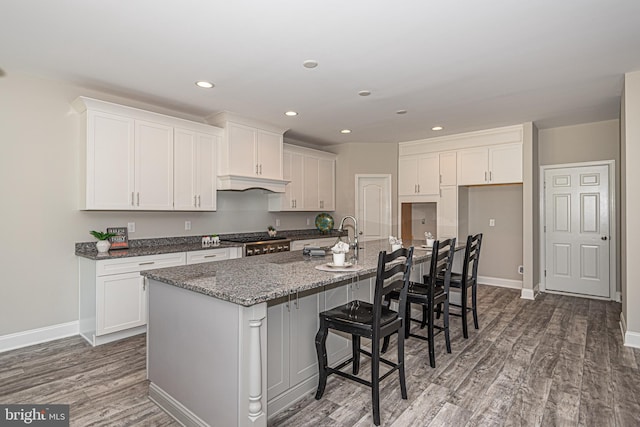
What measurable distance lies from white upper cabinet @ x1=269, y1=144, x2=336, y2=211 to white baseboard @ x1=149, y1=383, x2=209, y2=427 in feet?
11.2

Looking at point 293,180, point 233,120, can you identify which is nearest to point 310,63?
point 233,120

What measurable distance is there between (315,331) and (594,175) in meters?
4.94

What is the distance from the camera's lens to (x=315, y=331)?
8.09ft

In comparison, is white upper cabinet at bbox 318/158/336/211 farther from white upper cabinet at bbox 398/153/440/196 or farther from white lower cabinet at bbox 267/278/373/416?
white lower cabinet at bbox 267/278/373/416

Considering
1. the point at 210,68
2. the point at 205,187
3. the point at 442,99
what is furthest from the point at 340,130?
the point at 210,68

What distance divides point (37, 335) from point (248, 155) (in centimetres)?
295

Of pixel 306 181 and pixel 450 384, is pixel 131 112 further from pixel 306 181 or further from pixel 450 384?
pixel 450 384

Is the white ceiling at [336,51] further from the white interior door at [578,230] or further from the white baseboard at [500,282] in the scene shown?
the white baseboard at [500,282]

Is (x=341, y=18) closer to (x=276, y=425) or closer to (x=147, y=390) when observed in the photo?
(x=276, y=425)

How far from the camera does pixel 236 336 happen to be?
5.71ft

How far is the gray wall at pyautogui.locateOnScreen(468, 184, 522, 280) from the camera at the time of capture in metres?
5.68

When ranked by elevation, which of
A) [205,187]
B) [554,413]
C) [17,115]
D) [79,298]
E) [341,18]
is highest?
[341,18]

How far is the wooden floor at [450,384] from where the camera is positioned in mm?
2145

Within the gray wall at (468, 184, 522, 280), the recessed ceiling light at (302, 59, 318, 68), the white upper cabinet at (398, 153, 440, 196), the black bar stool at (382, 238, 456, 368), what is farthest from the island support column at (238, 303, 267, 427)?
the gray wall at (468, 184, 522, 280)
